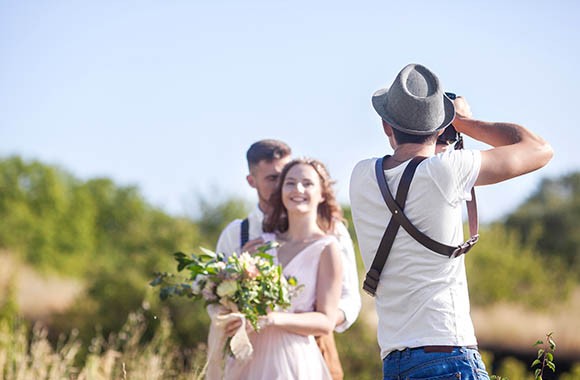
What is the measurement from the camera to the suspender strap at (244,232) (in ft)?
19.0

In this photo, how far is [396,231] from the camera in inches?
134

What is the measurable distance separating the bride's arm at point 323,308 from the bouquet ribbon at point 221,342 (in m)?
0.19

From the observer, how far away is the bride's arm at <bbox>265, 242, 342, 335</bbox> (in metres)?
4.97

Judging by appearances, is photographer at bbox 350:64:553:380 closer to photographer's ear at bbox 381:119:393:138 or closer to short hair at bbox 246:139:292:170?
photographer's ear at bbox 381:119:393:138

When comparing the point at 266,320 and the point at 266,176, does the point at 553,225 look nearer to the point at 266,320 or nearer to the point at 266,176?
the point at 266,176

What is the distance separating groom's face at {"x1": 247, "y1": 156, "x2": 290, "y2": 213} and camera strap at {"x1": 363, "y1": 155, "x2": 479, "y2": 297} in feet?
8.14

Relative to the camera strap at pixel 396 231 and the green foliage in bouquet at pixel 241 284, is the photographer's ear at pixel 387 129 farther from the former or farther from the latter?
the green foliage in bouquet at pixel 241 284

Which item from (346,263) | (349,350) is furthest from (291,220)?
(349,350)

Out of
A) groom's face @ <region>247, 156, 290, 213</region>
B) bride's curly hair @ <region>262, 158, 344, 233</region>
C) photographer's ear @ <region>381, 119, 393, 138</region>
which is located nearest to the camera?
photographer's ear @ <region>381, 119, 393, 138</region>

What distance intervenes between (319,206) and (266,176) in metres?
0.47

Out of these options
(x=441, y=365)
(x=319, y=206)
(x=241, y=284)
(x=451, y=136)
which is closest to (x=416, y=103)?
(x=451, y=136)

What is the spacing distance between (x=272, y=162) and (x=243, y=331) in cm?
153

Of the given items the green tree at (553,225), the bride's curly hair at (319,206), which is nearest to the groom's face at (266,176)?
the bride's curly hair at (319,206)

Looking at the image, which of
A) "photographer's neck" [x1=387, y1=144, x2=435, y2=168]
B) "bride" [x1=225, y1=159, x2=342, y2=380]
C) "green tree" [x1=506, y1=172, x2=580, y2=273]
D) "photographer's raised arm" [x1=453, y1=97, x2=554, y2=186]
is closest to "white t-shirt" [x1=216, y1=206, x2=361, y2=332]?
"bride" [x1=225, y1=159, x2=342, y2=380]
